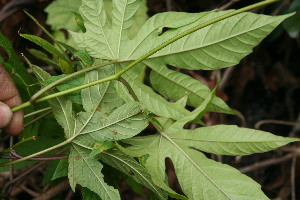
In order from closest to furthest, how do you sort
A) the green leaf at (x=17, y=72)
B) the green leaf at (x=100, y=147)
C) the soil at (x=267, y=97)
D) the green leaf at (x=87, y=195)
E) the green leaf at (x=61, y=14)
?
the green leaf at (x=100, y=147) < the green leaf at (x=87, y=195) < the green leaf at (x=17, y=72) < the green leaf at (x=61, y=14) < the soil at (x=267, y=97)

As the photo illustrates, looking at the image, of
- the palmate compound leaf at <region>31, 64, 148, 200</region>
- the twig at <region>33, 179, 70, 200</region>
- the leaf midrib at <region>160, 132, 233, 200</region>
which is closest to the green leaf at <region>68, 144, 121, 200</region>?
the palmate compound leaf at <region>31, 64, 148, 200</region>

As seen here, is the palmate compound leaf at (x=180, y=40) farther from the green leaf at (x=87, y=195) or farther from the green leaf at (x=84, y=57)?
the green leaf at (x=87, y=195)

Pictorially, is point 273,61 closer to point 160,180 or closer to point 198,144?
point 198,144

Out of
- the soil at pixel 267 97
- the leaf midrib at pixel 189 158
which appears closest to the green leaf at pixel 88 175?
the leaf midrib at pixel 189 158

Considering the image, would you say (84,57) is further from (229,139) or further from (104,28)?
(229,139)

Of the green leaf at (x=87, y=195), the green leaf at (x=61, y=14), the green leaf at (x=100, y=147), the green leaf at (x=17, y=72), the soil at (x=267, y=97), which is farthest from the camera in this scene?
the soil at (x=267, y=97)

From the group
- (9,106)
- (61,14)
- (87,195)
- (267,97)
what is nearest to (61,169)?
(87,195)

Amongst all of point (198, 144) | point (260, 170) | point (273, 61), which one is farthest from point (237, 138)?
point (273, 61)

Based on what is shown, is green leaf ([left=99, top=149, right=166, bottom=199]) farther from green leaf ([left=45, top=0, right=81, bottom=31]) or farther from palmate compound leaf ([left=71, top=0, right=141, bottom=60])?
green leaf ([left=45, top=0, right=81, bottom=31])
